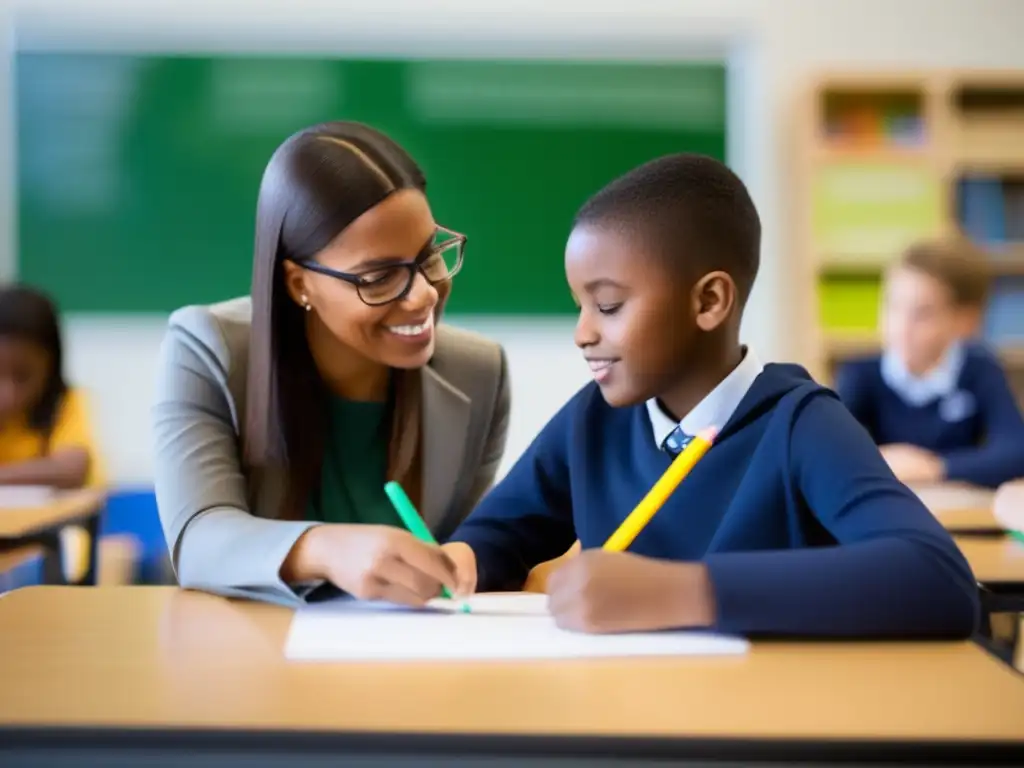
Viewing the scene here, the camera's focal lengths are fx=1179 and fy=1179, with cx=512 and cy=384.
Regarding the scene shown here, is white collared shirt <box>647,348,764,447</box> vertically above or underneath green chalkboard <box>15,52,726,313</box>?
underneath

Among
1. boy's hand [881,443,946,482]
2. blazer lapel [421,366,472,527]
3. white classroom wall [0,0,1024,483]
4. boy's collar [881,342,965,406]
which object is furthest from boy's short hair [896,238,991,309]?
blazer lapel [421,366,472,527]

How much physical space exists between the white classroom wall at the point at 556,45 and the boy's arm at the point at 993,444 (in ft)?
5.16

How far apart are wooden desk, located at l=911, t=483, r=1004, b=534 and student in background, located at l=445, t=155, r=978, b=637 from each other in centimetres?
68

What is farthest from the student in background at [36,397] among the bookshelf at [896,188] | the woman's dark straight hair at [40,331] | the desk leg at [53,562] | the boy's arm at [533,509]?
the bookshelf at [896,188]

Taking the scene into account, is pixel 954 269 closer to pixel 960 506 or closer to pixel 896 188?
pixel 960 506

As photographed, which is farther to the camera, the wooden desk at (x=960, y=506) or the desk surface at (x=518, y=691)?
the wooden desk at (x=960, y=506)

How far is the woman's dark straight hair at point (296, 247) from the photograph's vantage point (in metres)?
1.39

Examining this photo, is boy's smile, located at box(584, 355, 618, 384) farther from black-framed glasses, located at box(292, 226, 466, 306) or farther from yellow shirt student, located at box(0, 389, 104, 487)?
yellow shirt student, located at box(0, 389, 104, 487)

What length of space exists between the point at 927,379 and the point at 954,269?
0.33m

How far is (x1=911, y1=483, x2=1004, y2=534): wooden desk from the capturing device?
1.86 m

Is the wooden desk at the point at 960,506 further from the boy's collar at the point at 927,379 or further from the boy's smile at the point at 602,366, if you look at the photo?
the boy's smile at the point at 602,366

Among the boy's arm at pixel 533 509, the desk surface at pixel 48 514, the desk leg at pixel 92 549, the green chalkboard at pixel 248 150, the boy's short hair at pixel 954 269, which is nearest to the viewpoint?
the boy's arm at pixel 533 509

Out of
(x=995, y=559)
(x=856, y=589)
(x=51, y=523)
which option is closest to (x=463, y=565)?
(x=856, y=589)

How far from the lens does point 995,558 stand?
1.57 meters
